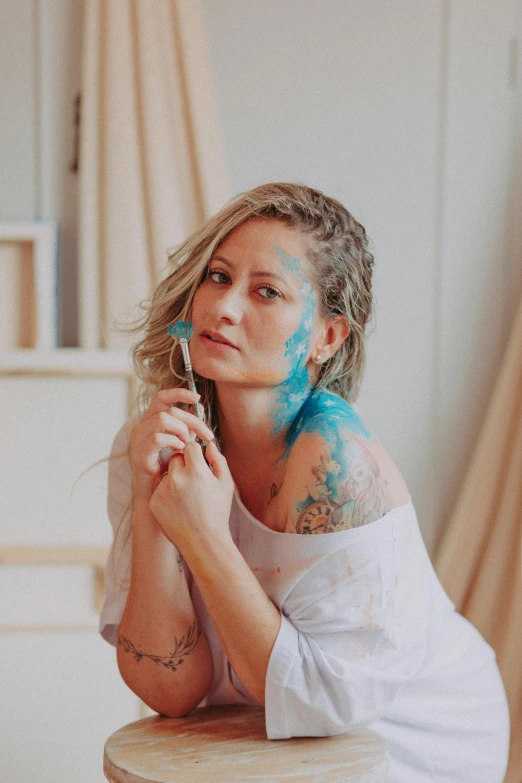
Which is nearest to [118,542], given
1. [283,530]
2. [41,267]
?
[283,530]

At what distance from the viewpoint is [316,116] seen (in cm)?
232

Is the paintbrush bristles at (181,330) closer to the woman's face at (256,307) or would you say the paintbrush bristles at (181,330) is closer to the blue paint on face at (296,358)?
the woman's face at (256,307)

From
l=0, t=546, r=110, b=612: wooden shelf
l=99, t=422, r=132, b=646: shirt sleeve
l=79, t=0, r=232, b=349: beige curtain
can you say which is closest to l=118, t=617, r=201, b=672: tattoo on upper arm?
l=99, t=422, r=132, b=646: shirt sleeve

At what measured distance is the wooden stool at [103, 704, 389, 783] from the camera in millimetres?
957

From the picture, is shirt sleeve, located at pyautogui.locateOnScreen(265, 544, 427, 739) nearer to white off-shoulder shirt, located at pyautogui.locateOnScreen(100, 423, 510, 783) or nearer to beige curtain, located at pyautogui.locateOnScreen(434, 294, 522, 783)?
white off-shoulder shirt, located at pyautogui.locateOnScreen(100, 423, 510, 783)

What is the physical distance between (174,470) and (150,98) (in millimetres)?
1332

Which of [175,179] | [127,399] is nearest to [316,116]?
[175,179]

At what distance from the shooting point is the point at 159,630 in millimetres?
1201

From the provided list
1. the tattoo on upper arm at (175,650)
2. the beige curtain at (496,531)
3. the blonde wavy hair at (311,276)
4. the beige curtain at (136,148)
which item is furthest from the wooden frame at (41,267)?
the beige curtain at (496,531)

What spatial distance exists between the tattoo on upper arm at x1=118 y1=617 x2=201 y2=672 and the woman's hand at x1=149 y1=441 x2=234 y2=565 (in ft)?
0.54

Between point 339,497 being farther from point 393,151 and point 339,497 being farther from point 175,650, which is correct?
point 393,151

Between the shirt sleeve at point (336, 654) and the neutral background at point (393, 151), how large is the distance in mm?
1331

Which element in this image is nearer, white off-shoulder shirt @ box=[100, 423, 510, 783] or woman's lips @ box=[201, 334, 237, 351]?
white off-shoulder shirt @ box=[100, 423, 510, 783]

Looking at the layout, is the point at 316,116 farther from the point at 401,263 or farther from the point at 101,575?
the point at 101,575
